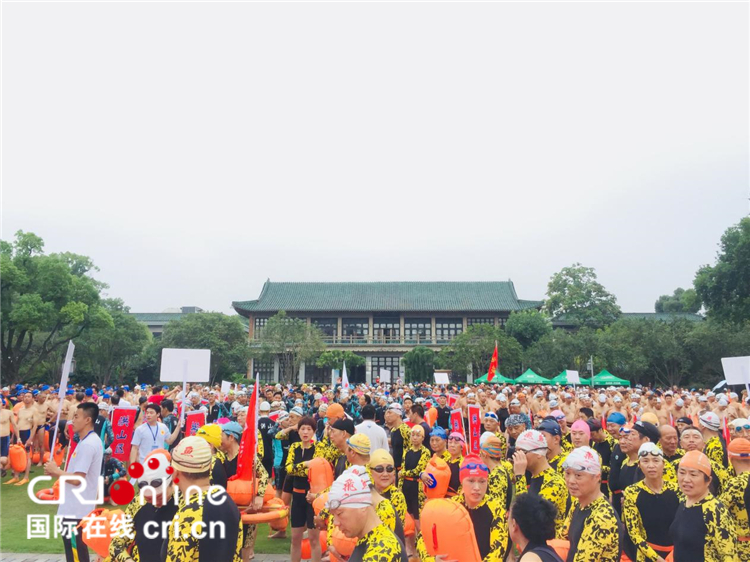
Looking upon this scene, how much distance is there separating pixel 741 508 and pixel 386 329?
5045cm

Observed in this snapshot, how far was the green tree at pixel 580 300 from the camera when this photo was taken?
5253 centimetres

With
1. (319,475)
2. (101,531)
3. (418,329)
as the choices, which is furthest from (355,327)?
(101,531)

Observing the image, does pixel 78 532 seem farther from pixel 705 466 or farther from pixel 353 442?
pixel 705 466

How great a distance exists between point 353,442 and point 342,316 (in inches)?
1977

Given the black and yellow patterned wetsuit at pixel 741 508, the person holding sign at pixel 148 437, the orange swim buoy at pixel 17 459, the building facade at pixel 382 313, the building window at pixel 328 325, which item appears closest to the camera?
the black and yellow patterned wetsuit at pixel 741 508

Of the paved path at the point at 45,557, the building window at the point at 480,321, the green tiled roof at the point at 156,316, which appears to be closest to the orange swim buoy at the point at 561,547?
the paved path at the point at 45,557

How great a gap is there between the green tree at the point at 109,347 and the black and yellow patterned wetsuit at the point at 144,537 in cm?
3738

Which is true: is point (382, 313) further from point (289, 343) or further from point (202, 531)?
point (202, 531)

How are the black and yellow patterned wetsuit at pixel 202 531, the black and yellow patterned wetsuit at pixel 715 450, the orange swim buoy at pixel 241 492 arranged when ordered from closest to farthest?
A: the black and yellow patterned wetsuit at pixel 202 531
the orange swim buoy at pixel 241 492
the black and yellow patterned wetsuit at pixel 715 450

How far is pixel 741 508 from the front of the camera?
184 inches

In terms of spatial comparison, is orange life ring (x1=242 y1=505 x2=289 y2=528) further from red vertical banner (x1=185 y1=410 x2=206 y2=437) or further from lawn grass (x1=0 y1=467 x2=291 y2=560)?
red vertical banner (x1=185 y1=410 x2=206 y2=437)

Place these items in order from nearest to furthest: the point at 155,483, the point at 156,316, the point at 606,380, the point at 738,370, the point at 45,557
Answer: the point at 155,483 → the point at 45,557 → the point at 738,370 → the point at 606,380 → the point at 156,316

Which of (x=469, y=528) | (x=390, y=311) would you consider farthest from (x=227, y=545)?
(x=390, y=311)

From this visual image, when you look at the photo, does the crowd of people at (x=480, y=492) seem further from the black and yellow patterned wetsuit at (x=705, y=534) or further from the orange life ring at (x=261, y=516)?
the orange life ring at (x=261, y=516)
